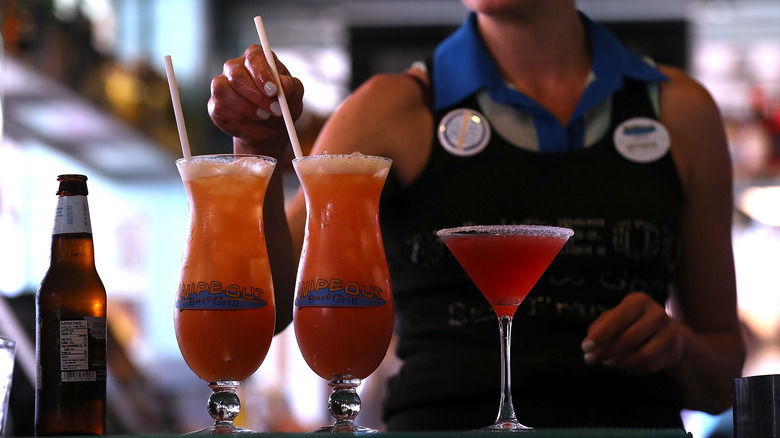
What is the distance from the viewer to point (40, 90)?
334 cm

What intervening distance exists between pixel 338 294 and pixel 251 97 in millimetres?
253

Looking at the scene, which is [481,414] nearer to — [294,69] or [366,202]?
[366,202]

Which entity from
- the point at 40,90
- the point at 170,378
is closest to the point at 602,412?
the point at 40,90

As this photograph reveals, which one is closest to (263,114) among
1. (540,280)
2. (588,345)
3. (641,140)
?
(588,345)

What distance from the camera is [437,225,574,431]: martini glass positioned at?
3.95 ft

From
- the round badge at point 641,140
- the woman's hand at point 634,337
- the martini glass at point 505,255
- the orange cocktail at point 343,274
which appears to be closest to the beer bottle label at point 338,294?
the orange cocktail at point 343,274

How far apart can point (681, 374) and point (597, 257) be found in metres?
0.25

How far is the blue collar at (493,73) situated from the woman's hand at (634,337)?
495mm

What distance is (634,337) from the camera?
1375 millimetres

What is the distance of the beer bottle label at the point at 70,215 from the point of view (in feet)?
3.73

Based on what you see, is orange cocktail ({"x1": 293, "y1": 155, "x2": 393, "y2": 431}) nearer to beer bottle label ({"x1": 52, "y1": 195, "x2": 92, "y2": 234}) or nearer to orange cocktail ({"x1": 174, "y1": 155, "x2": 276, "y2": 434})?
orange cocktail ({"x1": 174, "y1": 155, "x2": 276, "y2": 434})

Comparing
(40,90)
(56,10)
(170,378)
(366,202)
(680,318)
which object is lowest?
(170,378)

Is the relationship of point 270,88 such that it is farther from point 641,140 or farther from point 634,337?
point 641,140

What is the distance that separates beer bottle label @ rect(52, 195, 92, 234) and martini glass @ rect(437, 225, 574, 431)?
0.42 m
